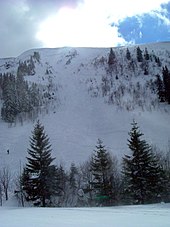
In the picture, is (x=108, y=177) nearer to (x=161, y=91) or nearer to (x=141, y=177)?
(x=141, y=177)

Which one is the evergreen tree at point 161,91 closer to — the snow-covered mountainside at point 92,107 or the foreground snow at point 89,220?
the snow-covered mountainside at point 92,107

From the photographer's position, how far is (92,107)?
99.1 metres

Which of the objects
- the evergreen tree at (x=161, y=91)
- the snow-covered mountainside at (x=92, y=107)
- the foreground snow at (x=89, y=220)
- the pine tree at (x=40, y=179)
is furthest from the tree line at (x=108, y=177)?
the evergreen tree at (x=161, y=91)

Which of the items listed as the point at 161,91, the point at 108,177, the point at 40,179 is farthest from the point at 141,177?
the point at 161,91

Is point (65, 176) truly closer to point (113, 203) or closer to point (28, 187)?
point (113, 203)

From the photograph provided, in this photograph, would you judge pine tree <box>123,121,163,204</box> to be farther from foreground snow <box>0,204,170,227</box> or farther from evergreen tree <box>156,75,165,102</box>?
evergreen tree <box>156,75,165,102</box>

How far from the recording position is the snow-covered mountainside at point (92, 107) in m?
70.4

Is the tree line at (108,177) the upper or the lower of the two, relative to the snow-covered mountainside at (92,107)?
lower

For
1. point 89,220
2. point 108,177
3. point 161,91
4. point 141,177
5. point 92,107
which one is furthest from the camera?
point 92,107

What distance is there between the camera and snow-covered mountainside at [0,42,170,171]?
70438 millimetres

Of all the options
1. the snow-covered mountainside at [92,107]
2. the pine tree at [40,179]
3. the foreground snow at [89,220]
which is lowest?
the foreground snow at [89,220]

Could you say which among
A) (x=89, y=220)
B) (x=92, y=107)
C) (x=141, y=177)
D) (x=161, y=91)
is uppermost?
(x=161, y=91)

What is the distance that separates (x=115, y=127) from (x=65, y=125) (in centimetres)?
1528

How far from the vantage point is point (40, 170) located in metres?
35.2
